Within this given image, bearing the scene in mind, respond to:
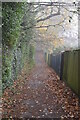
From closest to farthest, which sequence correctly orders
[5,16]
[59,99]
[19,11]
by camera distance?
[5,16] < [59,99] < [19,11]

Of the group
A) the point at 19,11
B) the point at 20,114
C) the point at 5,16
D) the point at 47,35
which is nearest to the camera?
the point at 20,114

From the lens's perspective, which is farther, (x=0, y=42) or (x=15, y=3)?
(x=15, y=3)

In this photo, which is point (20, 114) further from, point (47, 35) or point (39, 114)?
point (47, 35)

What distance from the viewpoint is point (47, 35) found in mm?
42000

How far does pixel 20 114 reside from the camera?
7.05 metres

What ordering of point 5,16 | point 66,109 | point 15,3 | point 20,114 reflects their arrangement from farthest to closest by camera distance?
1. point 15,3
2. point 5,16
3. point 66,109
4. point 20,114

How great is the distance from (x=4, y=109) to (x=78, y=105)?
8.41 ft

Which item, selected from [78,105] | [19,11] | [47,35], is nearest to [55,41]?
[47,35]

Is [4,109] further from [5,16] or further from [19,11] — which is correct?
[19,11]

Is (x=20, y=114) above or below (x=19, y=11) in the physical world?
below

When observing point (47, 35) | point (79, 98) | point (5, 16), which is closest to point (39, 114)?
point (79, 98)

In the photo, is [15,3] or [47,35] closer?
[15,3]

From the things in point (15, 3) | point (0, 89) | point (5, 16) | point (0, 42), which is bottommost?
point (0, 89)

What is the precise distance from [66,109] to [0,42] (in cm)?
321
